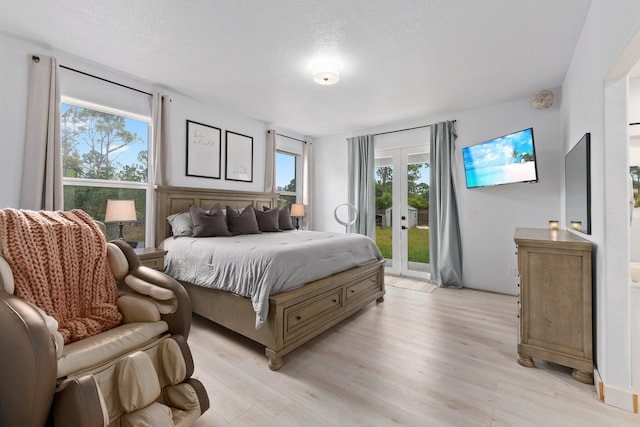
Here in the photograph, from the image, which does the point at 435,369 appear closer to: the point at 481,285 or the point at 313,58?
the point at 481,285

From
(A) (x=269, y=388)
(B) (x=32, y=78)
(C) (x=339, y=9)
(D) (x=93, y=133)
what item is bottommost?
(A) (x=269, y=388)

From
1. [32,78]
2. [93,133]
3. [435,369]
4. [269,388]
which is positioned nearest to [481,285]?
[435,369]

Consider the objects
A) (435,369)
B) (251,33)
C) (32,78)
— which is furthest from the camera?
(32,78)

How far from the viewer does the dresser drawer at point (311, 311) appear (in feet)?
7.21

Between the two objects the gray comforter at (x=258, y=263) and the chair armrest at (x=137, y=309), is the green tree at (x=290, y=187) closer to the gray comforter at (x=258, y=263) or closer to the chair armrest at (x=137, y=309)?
the gray comforter at (x=258, y=263)

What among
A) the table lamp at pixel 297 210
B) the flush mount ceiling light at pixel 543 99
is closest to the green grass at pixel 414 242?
the table lamp at pixel 297 210

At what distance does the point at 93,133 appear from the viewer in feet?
10.1

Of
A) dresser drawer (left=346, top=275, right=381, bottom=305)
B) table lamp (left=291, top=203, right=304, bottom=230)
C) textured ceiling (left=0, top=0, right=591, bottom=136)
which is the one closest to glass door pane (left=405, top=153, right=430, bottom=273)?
textured ceiling (left=0, top=0, right=591, bottom=136)

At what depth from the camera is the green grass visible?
466 cm

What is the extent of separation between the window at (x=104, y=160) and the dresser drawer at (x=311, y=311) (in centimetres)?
222

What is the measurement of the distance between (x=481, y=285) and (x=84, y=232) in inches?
178

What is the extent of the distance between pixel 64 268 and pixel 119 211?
1.35 meters

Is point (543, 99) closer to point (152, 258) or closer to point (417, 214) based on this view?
point (417, 214)

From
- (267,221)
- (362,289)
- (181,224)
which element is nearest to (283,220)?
(267,221)
